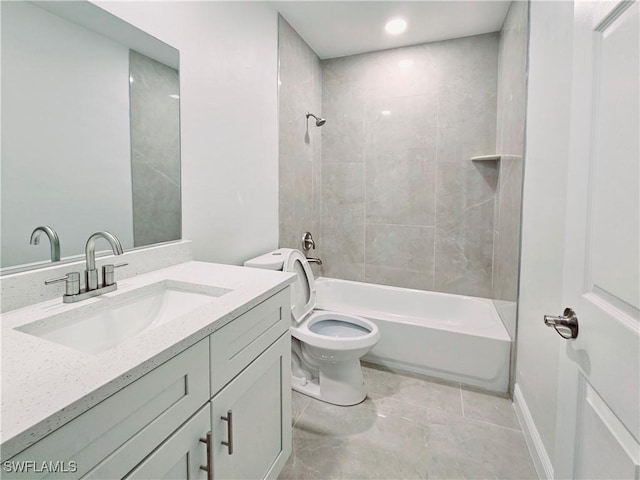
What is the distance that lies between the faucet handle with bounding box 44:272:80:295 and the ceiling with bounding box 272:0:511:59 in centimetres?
206

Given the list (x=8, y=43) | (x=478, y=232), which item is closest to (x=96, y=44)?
(x=8, y=43)

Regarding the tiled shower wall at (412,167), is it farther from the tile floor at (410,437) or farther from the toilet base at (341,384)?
the toilet base at (341,384)

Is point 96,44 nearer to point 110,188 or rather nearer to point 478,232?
point 110,188

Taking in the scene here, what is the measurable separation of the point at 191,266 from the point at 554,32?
5.92 ft

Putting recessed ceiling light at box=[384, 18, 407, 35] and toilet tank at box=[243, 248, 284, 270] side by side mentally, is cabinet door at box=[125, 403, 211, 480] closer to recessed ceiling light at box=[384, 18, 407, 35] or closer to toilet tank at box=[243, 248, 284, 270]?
toilet tank at box=[243, 248, 284, 270]

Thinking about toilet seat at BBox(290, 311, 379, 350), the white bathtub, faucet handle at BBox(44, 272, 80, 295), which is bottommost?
the white bathtub

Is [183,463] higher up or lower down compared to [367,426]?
higher up

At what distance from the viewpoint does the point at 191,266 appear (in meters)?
1.44

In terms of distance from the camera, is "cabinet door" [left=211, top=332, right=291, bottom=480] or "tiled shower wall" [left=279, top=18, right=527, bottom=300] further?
"tiled shower wall" [left=279, top=18, right=527, bottom=300]

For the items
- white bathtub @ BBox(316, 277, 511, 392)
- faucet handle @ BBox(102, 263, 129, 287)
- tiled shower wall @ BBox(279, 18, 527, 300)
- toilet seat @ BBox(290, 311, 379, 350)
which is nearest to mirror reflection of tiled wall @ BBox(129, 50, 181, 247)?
faucet handle @ BBox(102, 263, 129, 287)

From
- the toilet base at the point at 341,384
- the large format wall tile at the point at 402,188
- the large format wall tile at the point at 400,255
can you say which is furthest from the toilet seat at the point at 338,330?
the large format wall tile at the point at 402,188

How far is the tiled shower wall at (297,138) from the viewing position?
2377 millimetres

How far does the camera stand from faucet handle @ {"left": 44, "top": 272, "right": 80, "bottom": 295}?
38.7 inches

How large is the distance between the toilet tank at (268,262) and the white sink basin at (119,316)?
65cm
